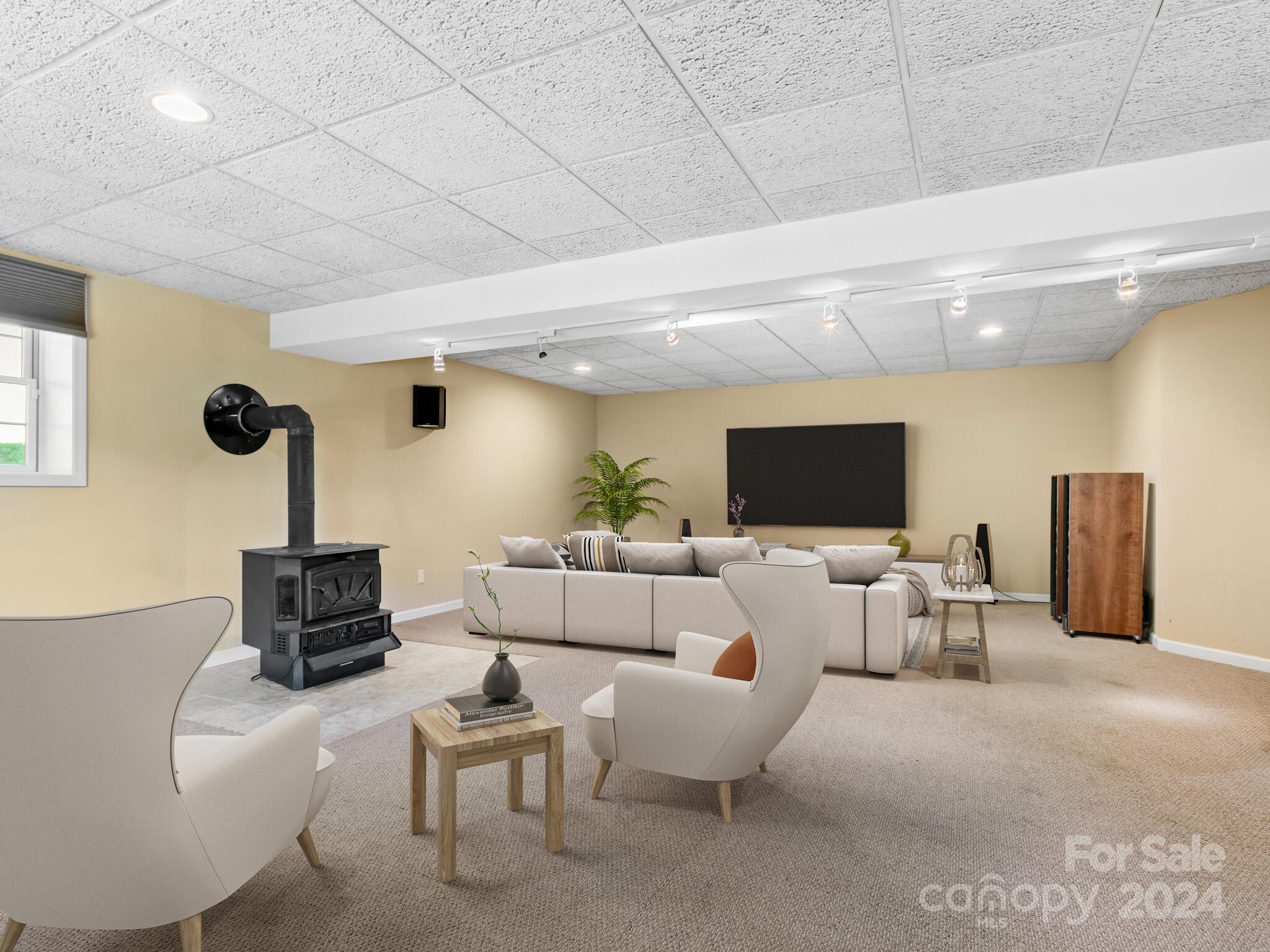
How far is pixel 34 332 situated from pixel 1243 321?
305 inches

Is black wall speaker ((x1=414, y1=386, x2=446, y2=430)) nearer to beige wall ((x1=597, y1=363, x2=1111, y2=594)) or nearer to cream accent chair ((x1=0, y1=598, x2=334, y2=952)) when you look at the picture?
beige wall ((x1=597, y1=363, x2=1111, y2=594))

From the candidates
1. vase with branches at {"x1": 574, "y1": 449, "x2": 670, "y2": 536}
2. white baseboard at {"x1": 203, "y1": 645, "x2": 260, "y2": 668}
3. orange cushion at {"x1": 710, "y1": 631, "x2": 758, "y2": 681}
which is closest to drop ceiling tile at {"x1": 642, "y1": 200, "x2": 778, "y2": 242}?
orange cushion at {"x1": 710, "y1": 631, "x2": 758, "y2": 681}

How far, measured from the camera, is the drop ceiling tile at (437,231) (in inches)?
136

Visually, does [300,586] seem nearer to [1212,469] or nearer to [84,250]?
[84,250]

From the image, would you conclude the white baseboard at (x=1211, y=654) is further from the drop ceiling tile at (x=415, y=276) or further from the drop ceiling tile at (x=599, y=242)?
the drop ceiling tile at (x=415, y=276)

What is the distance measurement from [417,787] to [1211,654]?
541cm

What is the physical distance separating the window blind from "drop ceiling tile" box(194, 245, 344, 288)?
0.74m

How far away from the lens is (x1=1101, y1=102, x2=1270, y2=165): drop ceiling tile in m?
2.55

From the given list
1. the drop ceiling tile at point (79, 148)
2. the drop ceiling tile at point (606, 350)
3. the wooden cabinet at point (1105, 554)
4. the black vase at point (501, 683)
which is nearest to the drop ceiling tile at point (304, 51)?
the drop ceiling tile at point (79, 148)

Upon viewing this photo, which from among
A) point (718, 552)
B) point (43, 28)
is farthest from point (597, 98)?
point (718, 552)

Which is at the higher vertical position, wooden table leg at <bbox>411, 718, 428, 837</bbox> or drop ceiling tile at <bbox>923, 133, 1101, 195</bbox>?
drop ceiling tile at <bbox>923, 133, 1101, 195</bbox>

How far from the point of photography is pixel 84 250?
12.8ft

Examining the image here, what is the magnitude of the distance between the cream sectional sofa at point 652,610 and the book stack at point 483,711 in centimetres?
255

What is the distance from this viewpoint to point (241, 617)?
5.10 m
